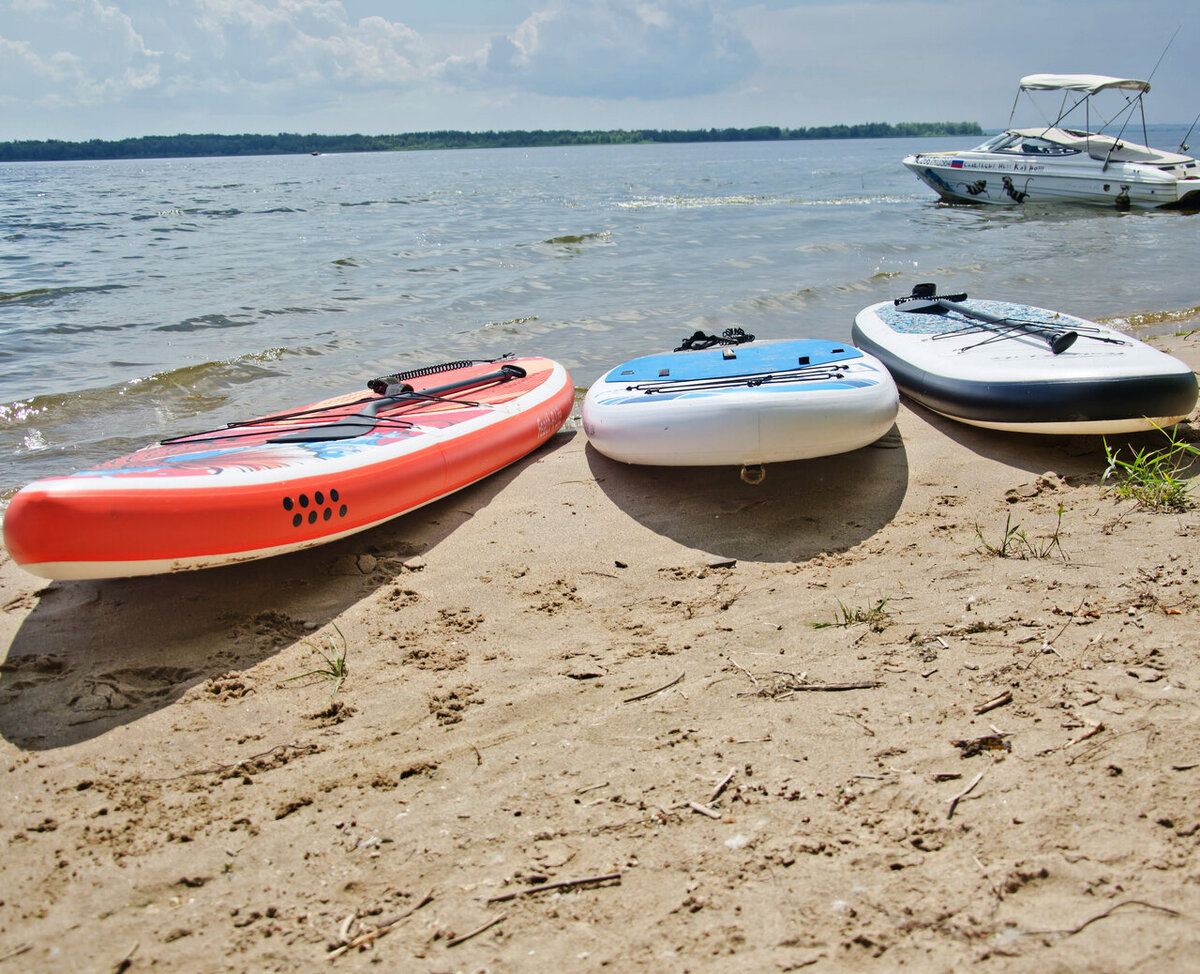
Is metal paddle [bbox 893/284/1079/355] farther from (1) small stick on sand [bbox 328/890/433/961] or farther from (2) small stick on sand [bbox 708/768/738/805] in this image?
(1) small stick on sand [bbox 328/890/433/961]

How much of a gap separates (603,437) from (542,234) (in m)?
12.7

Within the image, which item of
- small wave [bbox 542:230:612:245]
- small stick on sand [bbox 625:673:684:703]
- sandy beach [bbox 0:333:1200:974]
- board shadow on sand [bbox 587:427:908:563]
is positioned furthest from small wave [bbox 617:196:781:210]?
small stick on sand [bbox 625:673:684:703]

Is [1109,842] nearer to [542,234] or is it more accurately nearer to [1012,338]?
[1012,338]

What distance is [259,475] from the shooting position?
3.34 m

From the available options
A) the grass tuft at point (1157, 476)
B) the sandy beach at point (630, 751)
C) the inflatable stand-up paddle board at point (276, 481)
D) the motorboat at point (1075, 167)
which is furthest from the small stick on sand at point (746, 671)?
the motorboat at point (1075, 167)

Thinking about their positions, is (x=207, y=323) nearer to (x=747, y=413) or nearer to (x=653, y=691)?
(x=747, y=413)

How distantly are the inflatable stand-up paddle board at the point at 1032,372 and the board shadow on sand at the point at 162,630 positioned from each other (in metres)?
2.85

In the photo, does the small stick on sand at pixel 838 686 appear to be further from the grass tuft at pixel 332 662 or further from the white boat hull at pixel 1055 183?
the white boat hull at pixel 1055 183

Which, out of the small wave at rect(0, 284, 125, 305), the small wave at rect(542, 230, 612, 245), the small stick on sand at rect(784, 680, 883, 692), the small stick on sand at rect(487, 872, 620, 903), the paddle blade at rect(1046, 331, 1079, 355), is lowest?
the small stick on sand at rect(487, 872, 620, 903)

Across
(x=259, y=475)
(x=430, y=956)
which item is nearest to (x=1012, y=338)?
(x=259, y=475)

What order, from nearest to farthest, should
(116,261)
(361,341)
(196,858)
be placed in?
(196,858)
(361,341)
(116,261)

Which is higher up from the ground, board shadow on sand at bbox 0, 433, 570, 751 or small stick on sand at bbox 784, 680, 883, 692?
small stick on sand at bbox 784, 680, 883, 692

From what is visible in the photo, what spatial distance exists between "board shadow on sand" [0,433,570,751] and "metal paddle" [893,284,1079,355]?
342cm

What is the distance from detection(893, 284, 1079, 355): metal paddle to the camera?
4.58m
